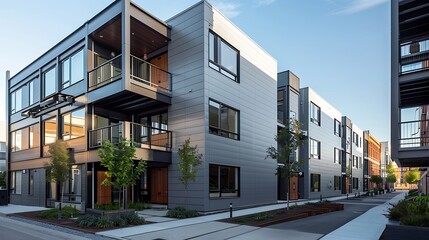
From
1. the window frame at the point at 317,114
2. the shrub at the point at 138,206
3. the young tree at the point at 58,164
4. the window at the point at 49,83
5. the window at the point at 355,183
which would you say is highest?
the window at the point at 49,83

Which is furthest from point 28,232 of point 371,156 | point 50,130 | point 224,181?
point 371,156

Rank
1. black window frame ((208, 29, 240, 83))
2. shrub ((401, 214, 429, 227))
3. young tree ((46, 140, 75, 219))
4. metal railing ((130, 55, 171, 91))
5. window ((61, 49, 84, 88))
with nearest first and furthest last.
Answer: shrub ((401, 214, 429, 227)) < young tree ((46, 140, 75, 219)) < black window frame ((208, 29, 240, 83)) < metal railing ((130, 55, 171, 91)) < window ((61, 49, 84, 88))

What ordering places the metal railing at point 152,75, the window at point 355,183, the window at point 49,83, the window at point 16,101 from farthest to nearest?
the window at point 355,183 → the window at point 16,101 → the window at point 49,83 → the metal railing at point 152,75

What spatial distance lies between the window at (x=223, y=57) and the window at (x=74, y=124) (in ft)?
27.2

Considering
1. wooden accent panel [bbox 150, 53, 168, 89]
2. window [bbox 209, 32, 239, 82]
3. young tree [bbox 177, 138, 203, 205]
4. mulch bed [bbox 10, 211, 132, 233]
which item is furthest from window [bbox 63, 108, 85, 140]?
window [bbox 209, 32, 239, 82]

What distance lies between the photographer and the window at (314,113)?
34.4 meters

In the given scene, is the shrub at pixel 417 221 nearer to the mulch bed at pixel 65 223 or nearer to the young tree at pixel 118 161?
the mulch bed at pixel 65 223

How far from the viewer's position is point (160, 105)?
19.4m

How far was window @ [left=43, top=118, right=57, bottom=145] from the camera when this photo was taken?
2210cm

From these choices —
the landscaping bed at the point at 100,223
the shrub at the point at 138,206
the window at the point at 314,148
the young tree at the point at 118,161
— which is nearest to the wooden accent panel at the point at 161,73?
the young tree at the point at 118,161

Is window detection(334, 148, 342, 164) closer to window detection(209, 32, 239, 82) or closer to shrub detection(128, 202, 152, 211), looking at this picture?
window detection(209, 32, 239, 82)

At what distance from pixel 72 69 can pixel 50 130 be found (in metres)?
5.05

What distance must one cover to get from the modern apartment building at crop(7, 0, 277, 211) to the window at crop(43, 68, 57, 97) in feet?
0.25

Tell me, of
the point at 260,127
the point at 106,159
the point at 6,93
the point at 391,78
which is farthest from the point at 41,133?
the point at 391,78
